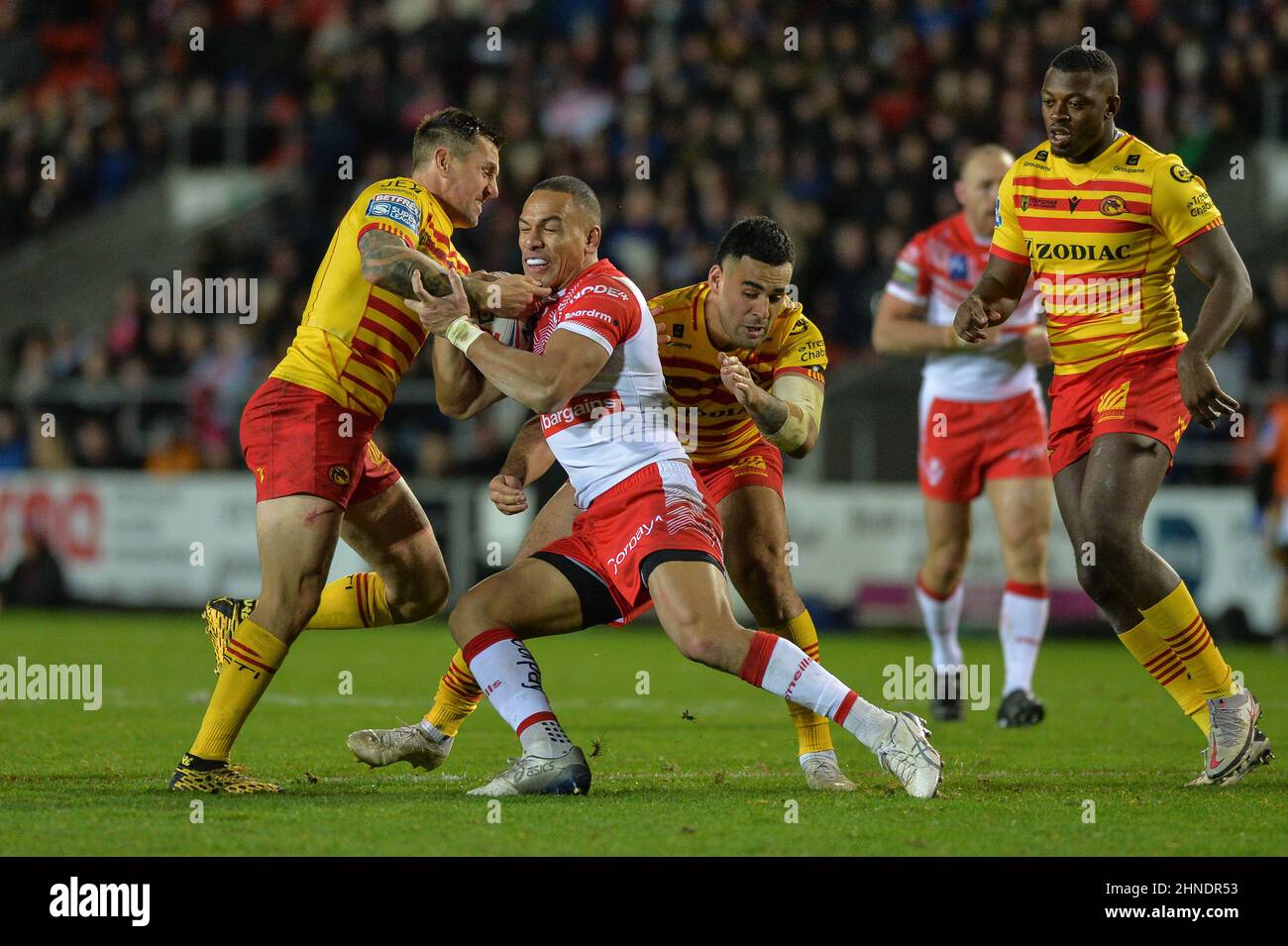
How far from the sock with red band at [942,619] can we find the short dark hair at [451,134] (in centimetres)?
397

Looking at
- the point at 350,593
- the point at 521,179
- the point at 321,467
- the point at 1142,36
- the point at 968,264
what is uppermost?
the point at 1142,36

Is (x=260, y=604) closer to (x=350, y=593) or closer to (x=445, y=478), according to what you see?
(x=350, y=593)

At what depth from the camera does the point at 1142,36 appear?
17.8 m

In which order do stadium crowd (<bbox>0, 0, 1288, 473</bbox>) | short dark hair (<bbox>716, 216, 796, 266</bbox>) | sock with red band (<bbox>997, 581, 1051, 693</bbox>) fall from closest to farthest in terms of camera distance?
1. short dark hair (<bbox>716, 216, 796, 266</bbox>)
2. sock with red band (<bbox>997, 581, 1051, 693</bbox>)
3. stadium crowd (<bbox>0, 0, 1288, 473</bbox>)

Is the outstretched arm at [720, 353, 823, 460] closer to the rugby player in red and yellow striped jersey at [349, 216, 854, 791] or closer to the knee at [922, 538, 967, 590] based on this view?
the rugby player in red and yellow striped jersey at [349, 216, 854, 791]

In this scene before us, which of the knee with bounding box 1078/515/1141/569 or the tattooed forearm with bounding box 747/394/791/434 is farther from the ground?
the tattooed forearm with bounding box 747/394/791/434

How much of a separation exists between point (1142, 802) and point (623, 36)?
52.3 feet

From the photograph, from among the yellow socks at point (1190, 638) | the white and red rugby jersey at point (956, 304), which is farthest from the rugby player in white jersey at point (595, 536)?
the white and red rugby jersey at point (956, 304)

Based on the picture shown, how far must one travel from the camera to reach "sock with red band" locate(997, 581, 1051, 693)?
355 inches

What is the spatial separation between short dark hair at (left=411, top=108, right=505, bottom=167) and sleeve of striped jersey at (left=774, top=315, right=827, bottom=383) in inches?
55.7

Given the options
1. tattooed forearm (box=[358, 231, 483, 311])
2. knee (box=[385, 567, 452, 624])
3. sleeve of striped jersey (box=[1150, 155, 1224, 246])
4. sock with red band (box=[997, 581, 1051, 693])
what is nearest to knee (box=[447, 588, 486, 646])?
knee (box=[385, 567, 452, 624])

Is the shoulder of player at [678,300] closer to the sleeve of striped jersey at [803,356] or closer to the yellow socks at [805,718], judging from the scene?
the sleeve of striped jersey at [803,356]

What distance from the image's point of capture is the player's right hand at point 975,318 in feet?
22.6
